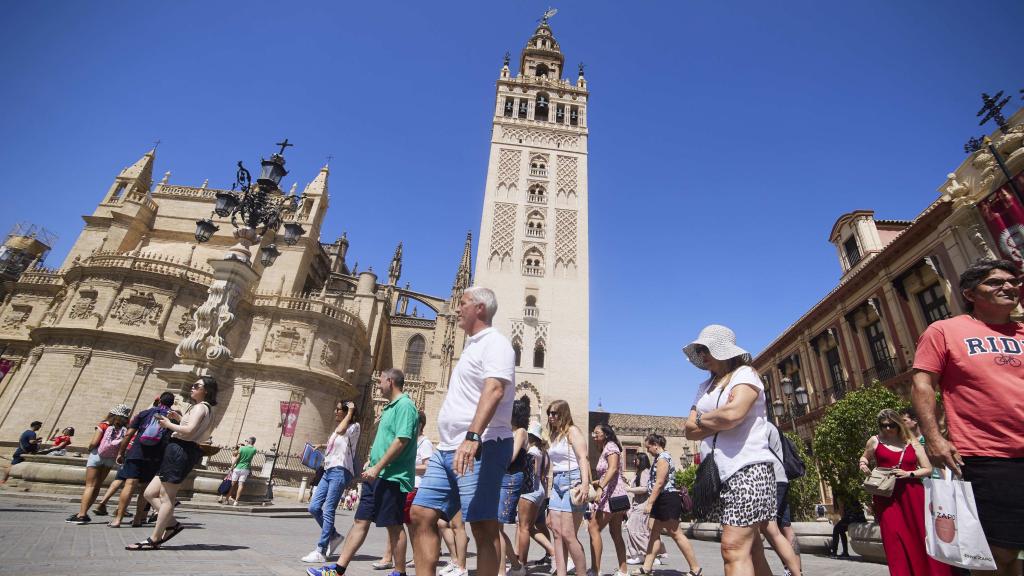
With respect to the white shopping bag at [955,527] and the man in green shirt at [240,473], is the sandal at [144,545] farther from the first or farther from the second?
the man in green shirt at [240,473]

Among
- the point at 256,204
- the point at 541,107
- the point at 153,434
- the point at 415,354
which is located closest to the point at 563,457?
the point at 153,434

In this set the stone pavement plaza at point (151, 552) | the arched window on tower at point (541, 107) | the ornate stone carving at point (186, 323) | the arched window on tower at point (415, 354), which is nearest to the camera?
the stone pavement plaza at point (151, 552)

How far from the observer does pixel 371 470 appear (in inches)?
135

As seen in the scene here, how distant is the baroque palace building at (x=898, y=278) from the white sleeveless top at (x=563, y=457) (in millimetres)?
11575

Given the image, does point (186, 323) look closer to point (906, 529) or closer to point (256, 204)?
point (256, 204)

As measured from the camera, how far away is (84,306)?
22234 mm

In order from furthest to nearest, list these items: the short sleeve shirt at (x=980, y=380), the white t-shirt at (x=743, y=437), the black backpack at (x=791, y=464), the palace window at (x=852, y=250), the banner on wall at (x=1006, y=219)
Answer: the palace window at (x=852, y=250)
the banner on wall at (x=1006, y=219)
the black backpack at (x=791, y=464)
the white t-shirt at (x=743, y=437)
the short sleeve shirt at (x=980, y=380)

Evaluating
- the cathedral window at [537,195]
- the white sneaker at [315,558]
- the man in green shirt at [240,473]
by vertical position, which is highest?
the cathedral window at [537,195]

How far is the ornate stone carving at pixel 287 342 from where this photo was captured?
23.8 m

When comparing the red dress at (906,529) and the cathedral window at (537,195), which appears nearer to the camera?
the red dress at (906,529)

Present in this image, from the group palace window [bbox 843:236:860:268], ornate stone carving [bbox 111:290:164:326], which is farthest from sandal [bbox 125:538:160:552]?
palace window [bbox 843:236:860:268]

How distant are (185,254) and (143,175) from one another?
9444 millimetres

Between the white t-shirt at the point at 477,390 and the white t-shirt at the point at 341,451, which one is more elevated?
the white t-shirt at the point at 477,390

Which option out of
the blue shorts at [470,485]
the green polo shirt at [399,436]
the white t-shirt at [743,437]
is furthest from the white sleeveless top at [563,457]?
the white t-shirt at [743,437]
